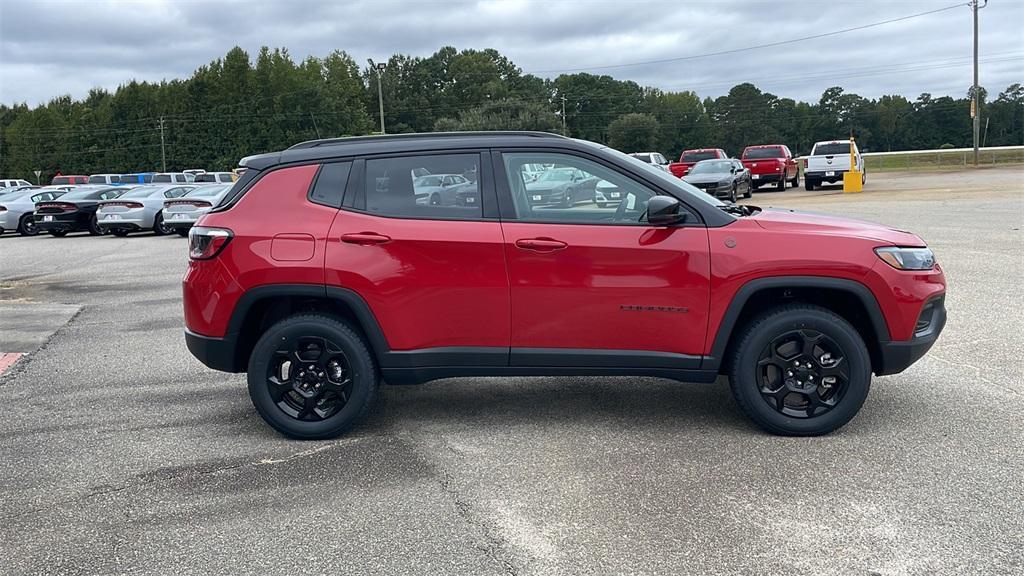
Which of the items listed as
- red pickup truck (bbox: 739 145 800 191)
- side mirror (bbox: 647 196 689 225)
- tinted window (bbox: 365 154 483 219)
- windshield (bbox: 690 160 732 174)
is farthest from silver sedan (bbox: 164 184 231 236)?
red pickup truck (bbox: 739 145 800 191)

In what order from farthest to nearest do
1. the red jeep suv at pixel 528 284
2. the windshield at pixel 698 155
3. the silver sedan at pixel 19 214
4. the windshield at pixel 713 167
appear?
the windshield at pixel 698 155
the windshield at pixel 713 167
the silver sedan at pixel 19 214
the red jeep suv at pixel 528 284

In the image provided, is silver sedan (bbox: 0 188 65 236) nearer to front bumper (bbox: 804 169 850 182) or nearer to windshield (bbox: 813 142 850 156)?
front bumper (bbox: 804 169 850 182)

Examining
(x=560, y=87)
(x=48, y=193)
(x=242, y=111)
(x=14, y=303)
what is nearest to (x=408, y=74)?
(x=560, y=87)

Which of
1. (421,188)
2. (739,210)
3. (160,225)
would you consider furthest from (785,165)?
(421,188)

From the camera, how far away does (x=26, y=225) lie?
26.4 meters

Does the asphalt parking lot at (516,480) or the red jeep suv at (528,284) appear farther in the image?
the red jeep suv at (528,284)

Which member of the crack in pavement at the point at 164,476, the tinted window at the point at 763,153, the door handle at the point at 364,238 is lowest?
the crack in pavement at the point at 164,476

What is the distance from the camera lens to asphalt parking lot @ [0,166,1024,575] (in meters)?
3.55

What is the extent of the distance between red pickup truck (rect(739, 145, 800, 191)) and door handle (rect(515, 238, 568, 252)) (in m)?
29.3

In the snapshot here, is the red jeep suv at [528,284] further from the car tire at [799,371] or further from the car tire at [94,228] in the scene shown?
the car tire at [94,228]

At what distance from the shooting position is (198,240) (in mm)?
5051

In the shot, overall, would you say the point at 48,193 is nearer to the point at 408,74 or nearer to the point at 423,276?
the point at 423,276

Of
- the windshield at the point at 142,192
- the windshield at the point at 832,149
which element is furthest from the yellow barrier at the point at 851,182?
the windshield at the point at 142,192

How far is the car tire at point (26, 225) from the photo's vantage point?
1032 inches
